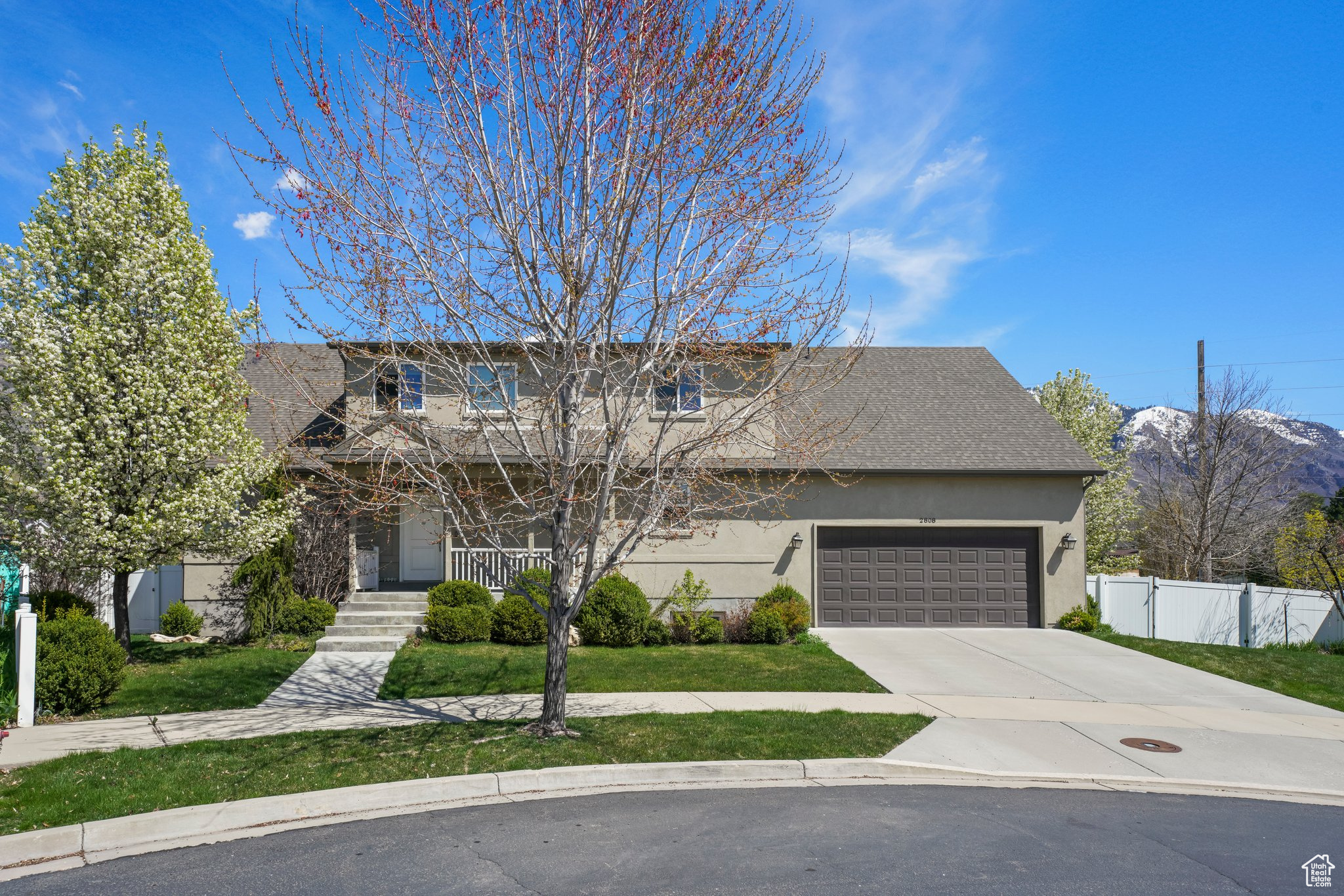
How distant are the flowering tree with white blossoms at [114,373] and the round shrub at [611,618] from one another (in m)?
5.77

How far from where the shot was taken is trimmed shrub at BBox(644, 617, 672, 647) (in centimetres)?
1486

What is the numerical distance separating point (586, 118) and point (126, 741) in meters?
7.55

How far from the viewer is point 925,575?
57.3ft

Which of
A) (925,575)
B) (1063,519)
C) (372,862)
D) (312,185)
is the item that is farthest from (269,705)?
(1063,519)

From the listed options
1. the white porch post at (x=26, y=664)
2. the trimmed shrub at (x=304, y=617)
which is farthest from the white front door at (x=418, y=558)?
the white porch post at (x=26, y=664)

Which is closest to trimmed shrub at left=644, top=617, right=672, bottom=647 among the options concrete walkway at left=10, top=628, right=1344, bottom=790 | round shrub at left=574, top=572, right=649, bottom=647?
round shrub at left=574, top=572, right=649, bottom=647

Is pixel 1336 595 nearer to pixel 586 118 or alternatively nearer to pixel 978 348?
pixel 978 348

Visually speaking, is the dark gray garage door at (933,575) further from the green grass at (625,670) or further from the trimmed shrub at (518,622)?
the trimmed shrub at (518,622)

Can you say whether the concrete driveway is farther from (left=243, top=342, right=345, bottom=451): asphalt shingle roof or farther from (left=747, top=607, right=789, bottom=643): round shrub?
(left=243, top=342, right=345, bottom=451): asphalt shingle roof

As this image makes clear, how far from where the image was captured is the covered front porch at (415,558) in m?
16.2

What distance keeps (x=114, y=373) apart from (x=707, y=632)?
995 centimetres

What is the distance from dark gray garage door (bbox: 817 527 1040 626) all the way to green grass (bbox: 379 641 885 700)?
3.04m

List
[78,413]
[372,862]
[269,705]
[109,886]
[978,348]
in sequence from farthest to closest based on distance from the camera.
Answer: [978,348] < [78,413] < [269,705] < [372,862] < [109,886]

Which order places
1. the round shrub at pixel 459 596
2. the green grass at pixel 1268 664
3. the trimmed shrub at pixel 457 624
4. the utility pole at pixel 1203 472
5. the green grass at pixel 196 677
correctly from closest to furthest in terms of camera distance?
the green grass at pixel 196 677 → the green grass at pixel 1268 664 → the trimmed shrub at pixel 457 624 → the round shrub at pixel 459 596 → the utility pole at pixel 1203 472
